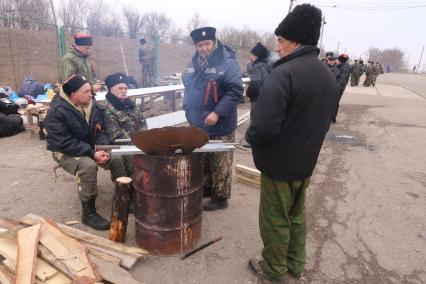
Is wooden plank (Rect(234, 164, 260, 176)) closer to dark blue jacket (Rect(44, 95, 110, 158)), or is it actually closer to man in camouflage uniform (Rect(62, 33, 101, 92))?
dark blue jacket (Rect(44, 95, 110, 158))

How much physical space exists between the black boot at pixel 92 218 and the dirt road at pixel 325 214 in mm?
264

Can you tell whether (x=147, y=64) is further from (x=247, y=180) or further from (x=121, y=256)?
(x=121, y=256)

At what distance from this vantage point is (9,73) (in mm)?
Result: 12508

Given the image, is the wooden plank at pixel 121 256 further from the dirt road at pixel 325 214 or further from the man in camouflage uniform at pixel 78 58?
the man in camouflage uniform at pixel 78 58

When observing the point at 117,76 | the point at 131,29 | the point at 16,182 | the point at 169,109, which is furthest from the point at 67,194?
the point at 131,29

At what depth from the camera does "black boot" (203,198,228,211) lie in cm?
420

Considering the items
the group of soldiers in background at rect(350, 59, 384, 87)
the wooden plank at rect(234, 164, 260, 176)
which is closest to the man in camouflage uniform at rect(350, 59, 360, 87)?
the group of soldiers in background at rect(350, 59, 384, 87)

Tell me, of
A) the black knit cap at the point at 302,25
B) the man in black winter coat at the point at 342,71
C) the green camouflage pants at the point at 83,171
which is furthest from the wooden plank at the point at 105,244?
the man in black winter coat at the point at 342,71

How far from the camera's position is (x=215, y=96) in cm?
392

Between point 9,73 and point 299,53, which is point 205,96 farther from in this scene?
point 9,73

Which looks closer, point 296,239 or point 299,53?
point 299,53

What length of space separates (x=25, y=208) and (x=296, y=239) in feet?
10.5

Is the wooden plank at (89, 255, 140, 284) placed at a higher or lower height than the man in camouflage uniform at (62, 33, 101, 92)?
lower

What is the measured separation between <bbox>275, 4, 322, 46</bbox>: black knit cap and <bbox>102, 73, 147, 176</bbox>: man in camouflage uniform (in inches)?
85.1
